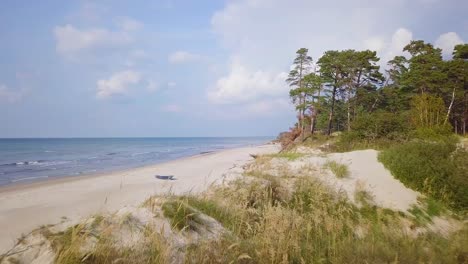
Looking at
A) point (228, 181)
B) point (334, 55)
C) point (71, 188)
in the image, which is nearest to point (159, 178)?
point (71, 188)

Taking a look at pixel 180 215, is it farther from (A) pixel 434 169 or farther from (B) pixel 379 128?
(B) pixel 379 128

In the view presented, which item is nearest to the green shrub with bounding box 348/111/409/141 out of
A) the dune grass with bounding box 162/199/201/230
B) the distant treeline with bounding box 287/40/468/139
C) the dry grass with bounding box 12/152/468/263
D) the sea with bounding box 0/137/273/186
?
the distant treeline with bounding box 287/40/468/139

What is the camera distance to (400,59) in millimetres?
41656

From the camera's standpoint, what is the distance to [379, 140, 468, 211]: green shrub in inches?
354

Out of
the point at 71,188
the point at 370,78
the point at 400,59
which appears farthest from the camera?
the point at 400,59

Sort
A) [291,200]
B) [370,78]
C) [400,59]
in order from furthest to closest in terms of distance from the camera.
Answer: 1. [400,59]
2. [370,78]
3. [291,200]

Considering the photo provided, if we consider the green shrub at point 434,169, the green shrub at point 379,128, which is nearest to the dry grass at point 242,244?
the green shrub at point 434,169

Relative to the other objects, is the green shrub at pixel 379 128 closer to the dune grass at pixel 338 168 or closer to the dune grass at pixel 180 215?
the dune grass at pixel 338 168

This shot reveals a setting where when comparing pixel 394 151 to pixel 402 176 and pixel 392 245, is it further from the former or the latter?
pixel 392 245

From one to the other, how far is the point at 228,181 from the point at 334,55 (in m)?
31.4

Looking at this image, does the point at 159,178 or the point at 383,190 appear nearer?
the point at 383,190

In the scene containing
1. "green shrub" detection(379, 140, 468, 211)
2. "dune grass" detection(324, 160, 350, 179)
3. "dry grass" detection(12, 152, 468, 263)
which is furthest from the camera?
"dune grass" detection(324, 160, 350, 179)

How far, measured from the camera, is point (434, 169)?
379 inches

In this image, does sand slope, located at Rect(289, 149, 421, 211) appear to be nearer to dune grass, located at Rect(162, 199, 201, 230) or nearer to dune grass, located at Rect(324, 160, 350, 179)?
dune grass, located at Rect(324, 160, 350, 179)
